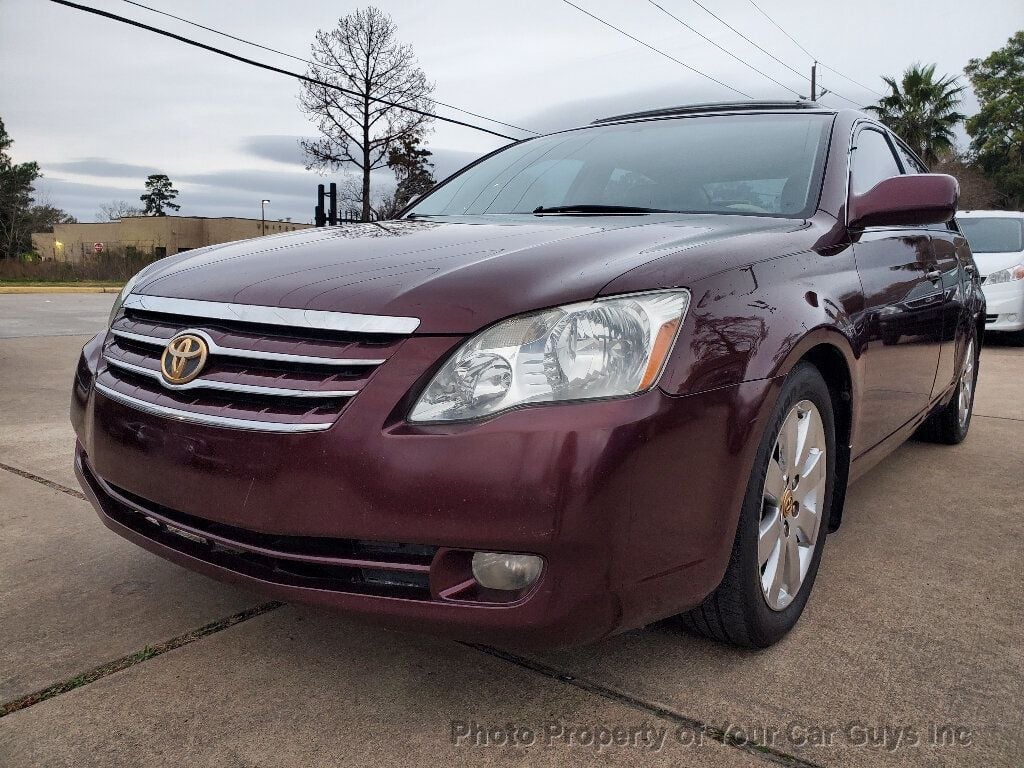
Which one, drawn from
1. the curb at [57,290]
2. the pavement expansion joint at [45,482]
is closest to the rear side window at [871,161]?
the pavement expansion joint at [45,482]

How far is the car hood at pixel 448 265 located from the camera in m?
1.67

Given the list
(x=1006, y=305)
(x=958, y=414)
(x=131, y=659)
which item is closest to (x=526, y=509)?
(x=131, y=659)

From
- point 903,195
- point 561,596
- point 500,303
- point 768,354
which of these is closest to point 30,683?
point 561,596

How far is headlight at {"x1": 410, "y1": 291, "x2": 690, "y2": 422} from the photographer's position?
1.58m

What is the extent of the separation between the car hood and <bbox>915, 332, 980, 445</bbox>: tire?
93.1 inches

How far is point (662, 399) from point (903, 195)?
136 cm

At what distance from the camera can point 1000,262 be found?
376 inches

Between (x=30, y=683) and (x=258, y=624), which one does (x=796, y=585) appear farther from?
(x=30, y=683)

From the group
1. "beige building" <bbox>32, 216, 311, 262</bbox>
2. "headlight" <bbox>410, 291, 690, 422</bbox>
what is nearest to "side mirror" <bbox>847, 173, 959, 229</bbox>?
"headlight" <bbox>410, 291, 690, 422</bbox>

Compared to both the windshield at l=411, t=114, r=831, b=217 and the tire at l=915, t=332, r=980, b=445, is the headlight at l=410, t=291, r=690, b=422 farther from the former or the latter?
the tire at l=915, t=332, r=980, b=445

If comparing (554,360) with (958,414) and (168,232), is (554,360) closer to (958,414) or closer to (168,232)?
(958,414)

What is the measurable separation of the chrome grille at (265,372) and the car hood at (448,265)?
0.18 ft

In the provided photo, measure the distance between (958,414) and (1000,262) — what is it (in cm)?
623

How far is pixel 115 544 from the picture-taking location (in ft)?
9.12
